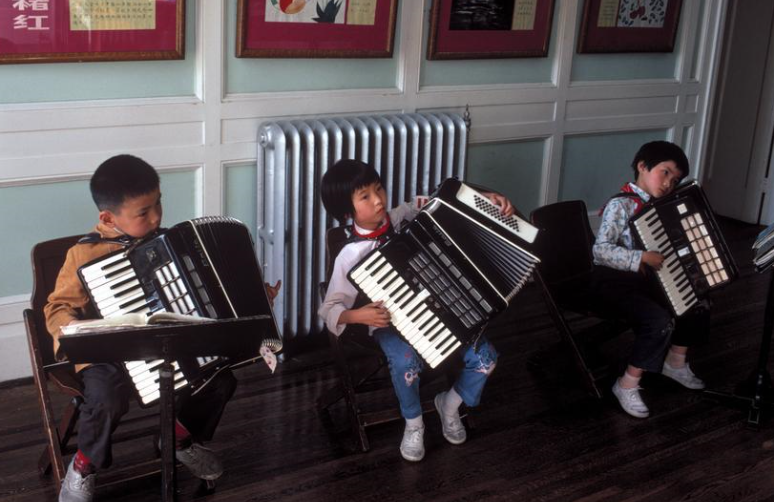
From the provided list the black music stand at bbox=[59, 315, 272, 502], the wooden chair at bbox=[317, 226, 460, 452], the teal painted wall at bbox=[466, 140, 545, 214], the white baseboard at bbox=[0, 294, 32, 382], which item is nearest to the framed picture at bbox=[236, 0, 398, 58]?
the teal painted wall at bbox=[466, 140, 545, 214]

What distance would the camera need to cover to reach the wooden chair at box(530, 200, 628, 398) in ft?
11.8

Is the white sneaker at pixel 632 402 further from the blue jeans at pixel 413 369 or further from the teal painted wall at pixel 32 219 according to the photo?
the teal painted wall at pixel 32 219

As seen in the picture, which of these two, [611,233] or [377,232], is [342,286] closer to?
[377,232]

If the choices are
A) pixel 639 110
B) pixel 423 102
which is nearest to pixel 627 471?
pixel 423 102

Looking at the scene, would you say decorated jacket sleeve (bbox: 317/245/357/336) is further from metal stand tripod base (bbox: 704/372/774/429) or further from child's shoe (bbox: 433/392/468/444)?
metal stand tripod base (bbox: 704/372/774/429)

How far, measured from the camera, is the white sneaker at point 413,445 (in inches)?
122

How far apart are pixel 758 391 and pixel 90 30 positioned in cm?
284

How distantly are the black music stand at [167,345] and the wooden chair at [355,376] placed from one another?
81 cm

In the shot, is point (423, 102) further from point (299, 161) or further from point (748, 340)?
point (748, 340)

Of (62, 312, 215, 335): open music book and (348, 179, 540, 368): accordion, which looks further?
(348, 179, 540, 368): accordion

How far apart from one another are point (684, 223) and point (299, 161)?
1.50 metres

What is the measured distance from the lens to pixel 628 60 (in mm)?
4977

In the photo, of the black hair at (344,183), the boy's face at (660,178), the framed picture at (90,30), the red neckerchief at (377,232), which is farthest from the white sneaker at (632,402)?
the framed picture at (90,30)

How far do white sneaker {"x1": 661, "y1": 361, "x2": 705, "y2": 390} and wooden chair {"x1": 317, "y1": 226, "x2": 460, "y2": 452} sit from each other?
99cm
